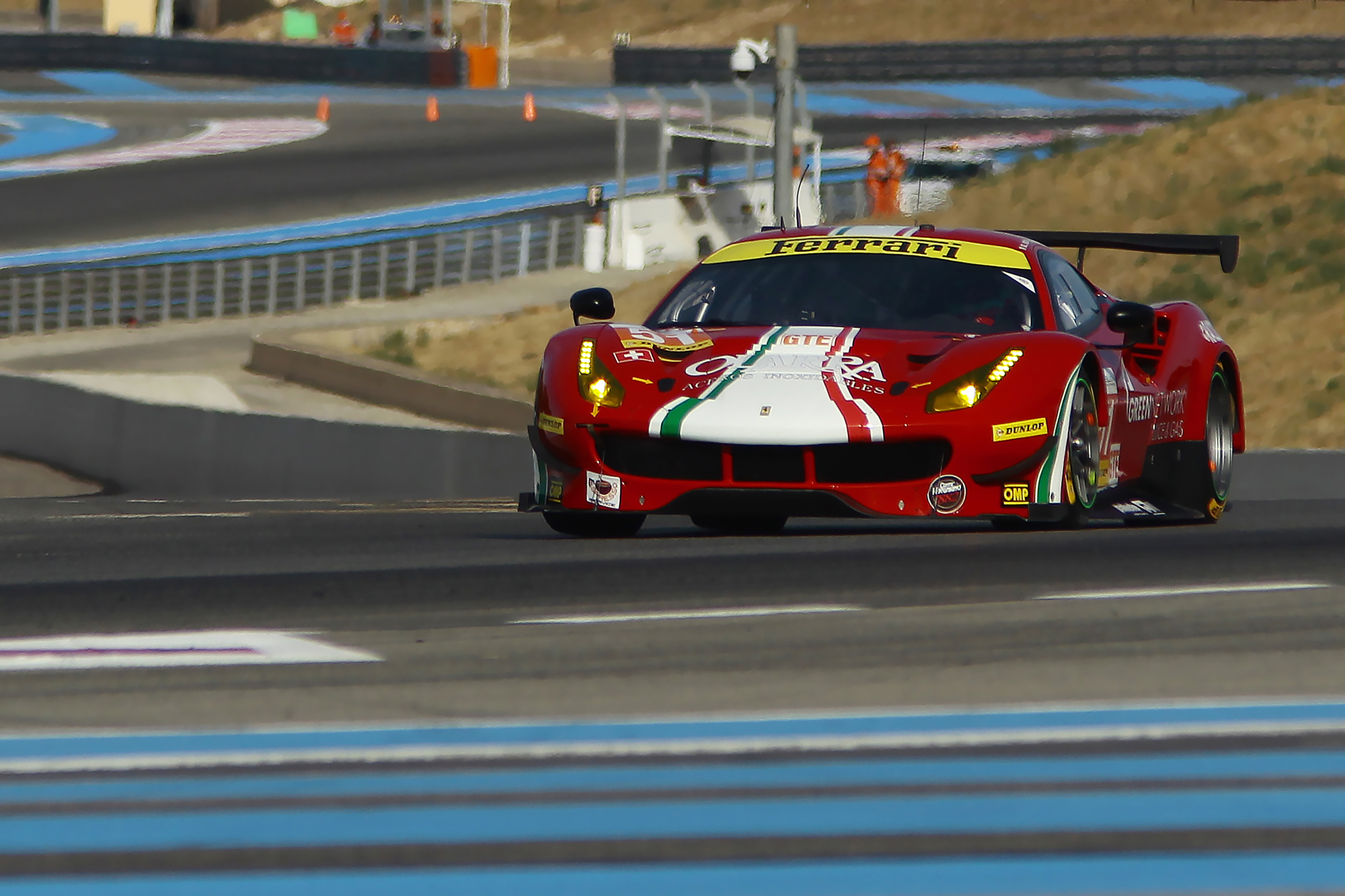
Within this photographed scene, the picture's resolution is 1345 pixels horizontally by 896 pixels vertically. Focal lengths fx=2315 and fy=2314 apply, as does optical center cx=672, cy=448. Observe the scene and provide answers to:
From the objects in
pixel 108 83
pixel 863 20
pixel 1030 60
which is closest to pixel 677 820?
pixel 1030 60

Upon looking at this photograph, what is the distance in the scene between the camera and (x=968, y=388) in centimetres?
785

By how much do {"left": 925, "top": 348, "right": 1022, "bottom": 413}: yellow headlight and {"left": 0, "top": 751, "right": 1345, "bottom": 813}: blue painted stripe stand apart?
3.85 metres

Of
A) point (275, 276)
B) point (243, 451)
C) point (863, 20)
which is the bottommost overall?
point (275, 276)

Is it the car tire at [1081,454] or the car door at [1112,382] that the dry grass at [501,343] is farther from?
the car tire at [1081,454]

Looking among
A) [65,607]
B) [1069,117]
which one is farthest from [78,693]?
[1069,117]

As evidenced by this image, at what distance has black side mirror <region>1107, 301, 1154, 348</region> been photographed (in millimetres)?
8680

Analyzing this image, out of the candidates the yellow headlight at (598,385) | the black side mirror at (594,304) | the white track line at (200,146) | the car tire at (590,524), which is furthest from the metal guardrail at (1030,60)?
the yellow headlight at (598,385)

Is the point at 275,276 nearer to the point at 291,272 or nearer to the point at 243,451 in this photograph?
the point at 291,272

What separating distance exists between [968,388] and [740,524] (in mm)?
1615

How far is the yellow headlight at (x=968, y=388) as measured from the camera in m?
7.80

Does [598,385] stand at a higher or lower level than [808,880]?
lower

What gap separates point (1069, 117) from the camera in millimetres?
43594

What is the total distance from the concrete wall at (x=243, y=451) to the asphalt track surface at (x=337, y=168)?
1528 cm

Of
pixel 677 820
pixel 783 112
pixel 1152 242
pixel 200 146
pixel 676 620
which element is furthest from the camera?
pixel 200 146
